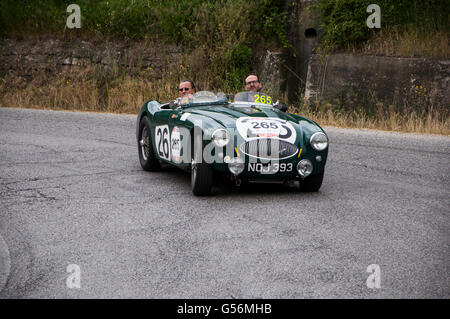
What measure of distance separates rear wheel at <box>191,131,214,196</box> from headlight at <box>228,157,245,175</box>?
8.9 inches

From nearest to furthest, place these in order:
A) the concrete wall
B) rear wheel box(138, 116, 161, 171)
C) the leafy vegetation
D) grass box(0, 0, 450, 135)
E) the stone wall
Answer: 1. rear wheel box(138, 116, 161, 171)
2. the concrete wall
3. grass box(0, 0, 450, 135)
4. the leafy vegetation
5. the stone wall

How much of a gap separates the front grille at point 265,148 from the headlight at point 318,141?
371 mm

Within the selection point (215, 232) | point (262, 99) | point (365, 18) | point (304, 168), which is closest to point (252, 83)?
point (262, 99)

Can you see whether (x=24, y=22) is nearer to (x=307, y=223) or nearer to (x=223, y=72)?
(x=223, y=72)

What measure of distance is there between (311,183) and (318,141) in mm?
514

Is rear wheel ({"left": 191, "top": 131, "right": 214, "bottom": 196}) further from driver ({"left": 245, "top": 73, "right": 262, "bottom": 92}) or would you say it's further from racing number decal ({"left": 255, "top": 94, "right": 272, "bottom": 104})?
driver ({"left": 245, "top": 73, "right": 262, "bottom": 92})

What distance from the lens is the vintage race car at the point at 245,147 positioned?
642 cm

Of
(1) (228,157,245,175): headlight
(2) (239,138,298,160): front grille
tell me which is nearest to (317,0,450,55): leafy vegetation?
(2) (239,138,298,160): front grille

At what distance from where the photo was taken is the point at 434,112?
50.3 ft

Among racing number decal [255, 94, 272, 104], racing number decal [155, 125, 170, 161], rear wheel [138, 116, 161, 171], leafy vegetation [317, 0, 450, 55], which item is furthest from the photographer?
leafy vegetation [317, 0, 450, 55]

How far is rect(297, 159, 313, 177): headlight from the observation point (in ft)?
21.6

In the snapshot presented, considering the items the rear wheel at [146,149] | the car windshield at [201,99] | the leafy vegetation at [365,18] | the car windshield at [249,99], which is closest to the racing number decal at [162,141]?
the rear wheel at [146,149]

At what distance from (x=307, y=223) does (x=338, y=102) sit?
37.9ft
